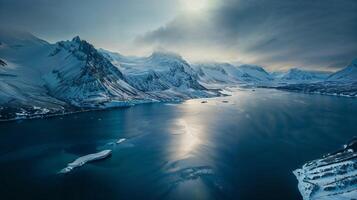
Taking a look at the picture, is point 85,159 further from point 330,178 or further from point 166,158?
point 330,178

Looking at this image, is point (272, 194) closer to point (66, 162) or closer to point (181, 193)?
point (181, 193)

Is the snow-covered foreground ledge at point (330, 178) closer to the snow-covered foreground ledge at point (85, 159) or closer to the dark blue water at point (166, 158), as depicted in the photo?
the dark blue water at point (166, 158)

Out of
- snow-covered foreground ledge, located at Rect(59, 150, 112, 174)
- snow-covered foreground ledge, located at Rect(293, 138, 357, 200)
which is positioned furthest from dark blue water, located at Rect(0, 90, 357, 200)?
snow-covered foreground ledge, located at Rect(293, 138, 357, 200)

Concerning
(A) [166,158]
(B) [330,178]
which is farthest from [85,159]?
(B) [330,178]

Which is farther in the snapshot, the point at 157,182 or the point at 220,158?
the point at 220,158

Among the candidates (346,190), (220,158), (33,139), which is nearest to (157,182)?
(220,158)

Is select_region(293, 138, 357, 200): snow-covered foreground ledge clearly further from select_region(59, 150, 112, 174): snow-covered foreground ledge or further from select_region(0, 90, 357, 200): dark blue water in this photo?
select_region(59, 150, 112, 174): snow-covered foreground ledge
